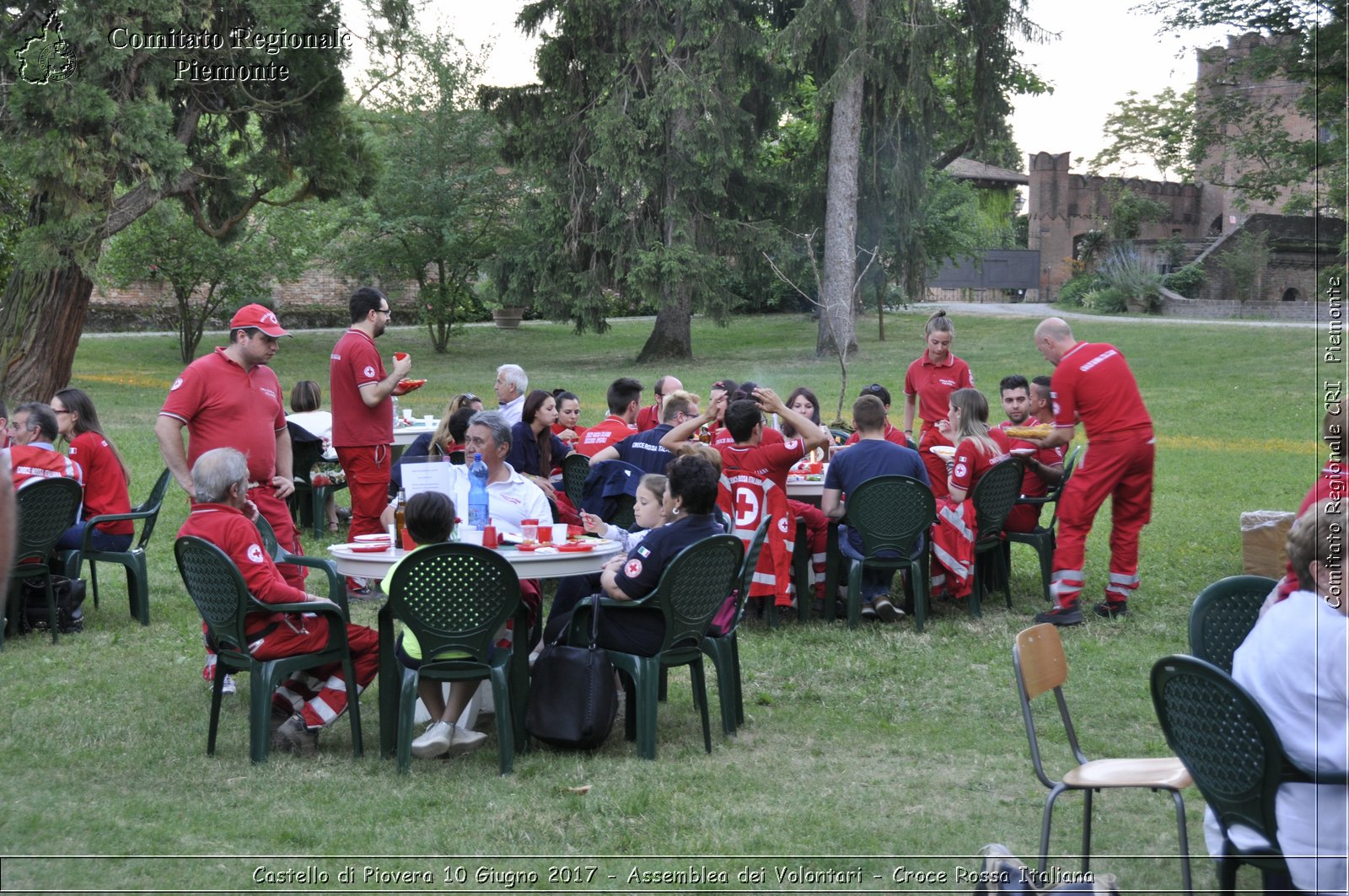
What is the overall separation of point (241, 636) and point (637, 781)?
67.8 inches

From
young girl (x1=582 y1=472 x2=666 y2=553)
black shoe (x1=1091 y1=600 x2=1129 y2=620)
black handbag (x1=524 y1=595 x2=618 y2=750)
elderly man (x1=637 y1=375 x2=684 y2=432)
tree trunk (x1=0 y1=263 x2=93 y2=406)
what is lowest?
black shoe (x1=1091 y1=600 x2=1129 y2=620)

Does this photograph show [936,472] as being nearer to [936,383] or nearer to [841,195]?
[936,383]

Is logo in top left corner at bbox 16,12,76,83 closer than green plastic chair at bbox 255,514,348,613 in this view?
No

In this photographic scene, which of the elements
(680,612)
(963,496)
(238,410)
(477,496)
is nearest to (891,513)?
(963,496)

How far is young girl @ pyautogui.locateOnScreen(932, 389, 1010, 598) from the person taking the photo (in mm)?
7906

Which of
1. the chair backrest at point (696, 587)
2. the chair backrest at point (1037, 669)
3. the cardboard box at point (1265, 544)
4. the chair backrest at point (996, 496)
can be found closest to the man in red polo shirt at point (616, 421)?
the chair backrest at point (996, 496)

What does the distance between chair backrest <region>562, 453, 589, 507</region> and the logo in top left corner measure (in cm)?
1160

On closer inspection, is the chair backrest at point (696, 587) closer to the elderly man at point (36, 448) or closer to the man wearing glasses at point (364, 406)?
the man wearing glasses at point (364, 406)

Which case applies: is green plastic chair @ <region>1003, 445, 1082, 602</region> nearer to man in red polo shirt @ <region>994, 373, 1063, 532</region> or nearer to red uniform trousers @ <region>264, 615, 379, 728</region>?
man in red polo shirt @ <region>994, 373, 1063, 532</region>

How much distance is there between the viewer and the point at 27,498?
274 inches

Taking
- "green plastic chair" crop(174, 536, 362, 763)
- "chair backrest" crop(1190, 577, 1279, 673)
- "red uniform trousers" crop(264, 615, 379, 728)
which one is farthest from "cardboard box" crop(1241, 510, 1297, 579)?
"green plastic chair" crop(174, 536, 362, 763)

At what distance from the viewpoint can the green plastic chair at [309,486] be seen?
10.5 meters

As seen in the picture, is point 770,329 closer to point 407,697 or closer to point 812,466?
point 812,466

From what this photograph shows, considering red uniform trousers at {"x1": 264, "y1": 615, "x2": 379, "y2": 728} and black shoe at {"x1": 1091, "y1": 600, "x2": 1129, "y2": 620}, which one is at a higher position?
red uniform trousers at {"x1": 264, "y1": 615, "x2": 379, "y2": 728}
